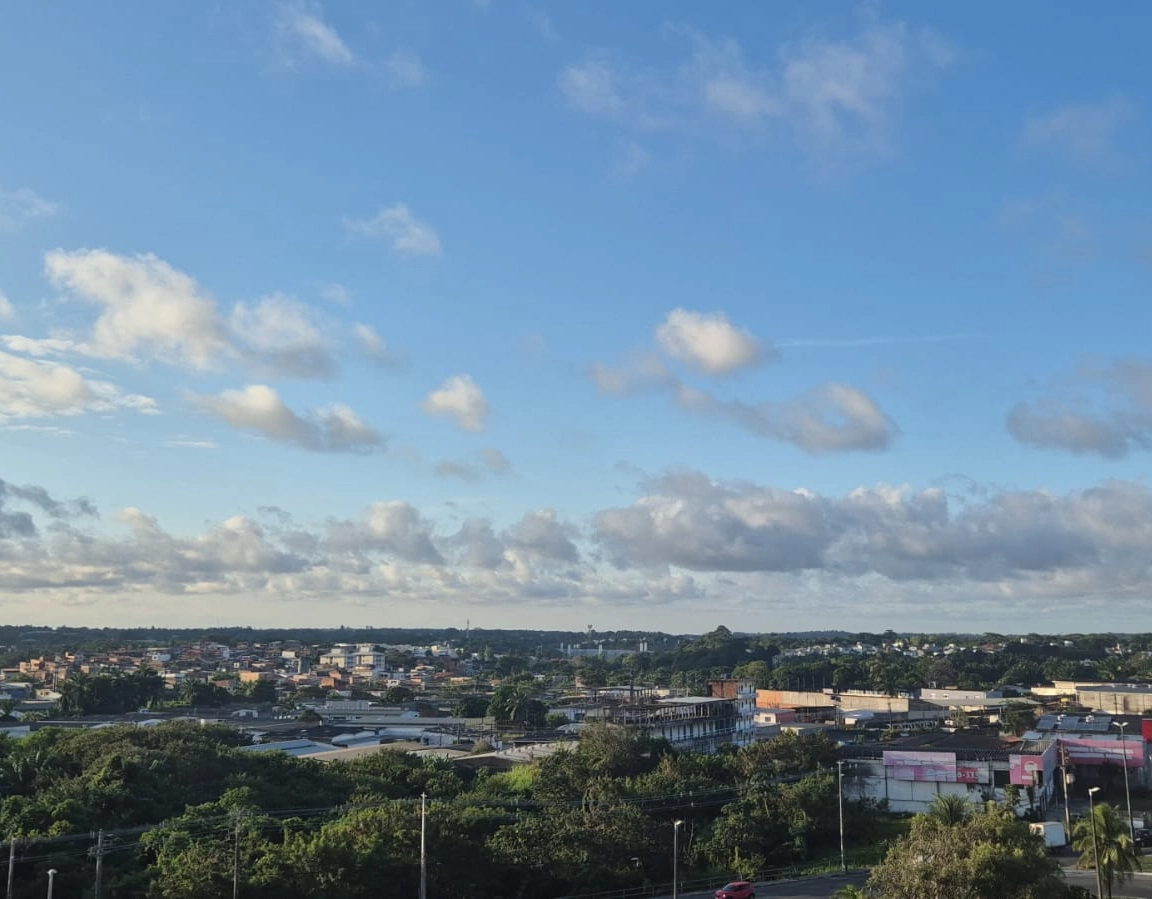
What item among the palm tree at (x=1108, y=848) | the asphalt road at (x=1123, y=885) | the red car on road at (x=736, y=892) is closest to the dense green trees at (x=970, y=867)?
the palm tree at (x=1108, y=848)

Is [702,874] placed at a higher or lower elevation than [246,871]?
lower

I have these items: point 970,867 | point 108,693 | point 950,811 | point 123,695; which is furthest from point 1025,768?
point 123,695

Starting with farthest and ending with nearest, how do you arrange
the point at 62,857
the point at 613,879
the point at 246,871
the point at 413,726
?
the point at 413,726, the point at 613,879, the point at 62,857, the point at 246,871

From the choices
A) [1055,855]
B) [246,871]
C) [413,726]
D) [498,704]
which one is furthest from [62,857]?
[498,704]

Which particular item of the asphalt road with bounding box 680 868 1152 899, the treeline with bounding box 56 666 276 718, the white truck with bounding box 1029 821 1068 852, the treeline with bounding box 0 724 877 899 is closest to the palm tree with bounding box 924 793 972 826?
the asphalt road with bounding box 680 868 1152 899

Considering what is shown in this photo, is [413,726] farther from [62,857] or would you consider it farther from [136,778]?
[62,857]

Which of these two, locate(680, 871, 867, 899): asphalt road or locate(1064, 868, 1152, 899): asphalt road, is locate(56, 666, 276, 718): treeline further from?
locate(1064, 868, 1152, 899): asphalt road

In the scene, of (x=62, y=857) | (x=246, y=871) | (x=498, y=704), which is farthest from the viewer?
(x=498, y=704)
